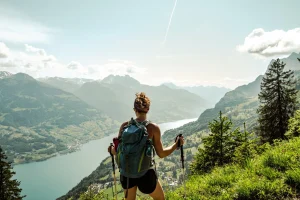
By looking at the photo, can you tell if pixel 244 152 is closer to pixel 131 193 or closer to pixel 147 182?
pixel 147 182

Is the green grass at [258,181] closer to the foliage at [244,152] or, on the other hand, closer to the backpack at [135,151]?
the foliage at [244,152]

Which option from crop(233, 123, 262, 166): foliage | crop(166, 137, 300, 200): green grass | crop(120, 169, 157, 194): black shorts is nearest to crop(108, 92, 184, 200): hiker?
crop(120, 169, 157, 194): black shorts

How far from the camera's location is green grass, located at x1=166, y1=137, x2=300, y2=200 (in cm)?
514

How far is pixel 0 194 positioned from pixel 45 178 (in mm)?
198148

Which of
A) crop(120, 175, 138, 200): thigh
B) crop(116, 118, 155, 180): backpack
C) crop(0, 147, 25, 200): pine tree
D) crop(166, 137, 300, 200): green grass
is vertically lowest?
crop(0, 147, 25, 200): pine tree

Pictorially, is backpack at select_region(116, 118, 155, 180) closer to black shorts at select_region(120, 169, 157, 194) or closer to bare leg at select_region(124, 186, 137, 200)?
black shorts at select_region(120, 169, 157, 194)

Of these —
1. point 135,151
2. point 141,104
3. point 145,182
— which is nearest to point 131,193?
point 145,182

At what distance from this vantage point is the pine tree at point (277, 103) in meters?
28.4

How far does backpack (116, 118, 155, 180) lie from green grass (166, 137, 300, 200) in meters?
2.24

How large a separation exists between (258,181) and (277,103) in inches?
1064

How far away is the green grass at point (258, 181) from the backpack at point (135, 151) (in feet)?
7.35

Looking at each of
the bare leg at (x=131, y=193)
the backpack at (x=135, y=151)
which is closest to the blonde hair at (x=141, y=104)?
the backpack at (x=135, y=151)

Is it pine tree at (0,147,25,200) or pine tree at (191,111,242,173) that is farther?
pine tree at (0,147,25,200)

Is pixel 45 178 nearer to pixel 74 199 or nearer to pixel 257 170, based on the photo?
pixel 74 199
